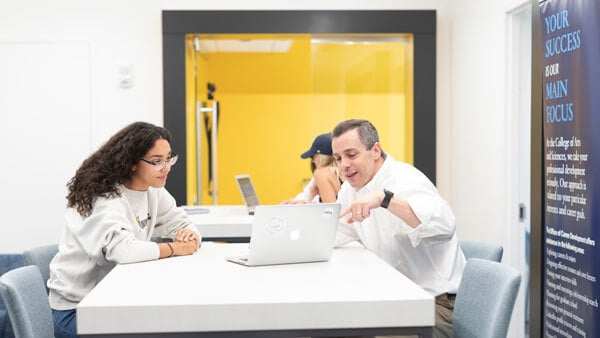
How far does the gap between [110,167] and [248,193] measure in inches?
83.8

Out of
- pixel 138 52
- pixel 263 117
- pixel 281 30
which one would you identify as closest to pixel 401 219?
pixel 281 30

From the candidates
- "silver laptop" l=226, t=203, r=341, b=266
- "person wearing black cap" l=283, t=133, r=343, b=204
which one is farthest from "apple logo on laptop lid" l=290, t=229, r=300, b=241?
"person wearing black cap" l=283, t=133, r=343, b=204

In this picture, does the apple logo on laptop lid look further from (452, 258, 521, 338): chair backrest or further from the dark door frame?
the dark door frame

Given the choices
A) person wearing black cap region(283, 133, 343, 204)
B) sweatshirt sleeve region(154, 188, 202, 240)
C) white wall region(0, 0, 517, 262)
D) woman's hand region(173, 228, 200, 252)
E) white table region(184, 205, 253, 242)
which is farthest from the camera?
white wall region(0, 0, 517, 262)

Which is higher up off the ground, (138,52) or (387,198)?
(138,52)

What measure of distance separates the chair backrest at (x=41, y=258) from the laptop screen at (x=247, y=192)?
5.98 feet

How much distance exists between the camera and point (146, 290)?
81.4 inches

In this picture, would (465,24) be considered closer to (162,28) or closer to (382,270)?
(162,28)

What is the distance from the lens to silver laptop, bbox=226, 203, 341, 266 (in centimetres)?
242

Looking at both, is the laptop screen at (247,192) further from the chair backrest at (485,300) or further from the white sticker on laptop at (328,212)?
the chair backrest at (485,300)

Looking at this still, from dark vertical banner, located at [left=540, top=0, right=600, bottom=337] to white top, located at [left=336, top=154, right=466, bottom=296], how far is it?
2.15ft

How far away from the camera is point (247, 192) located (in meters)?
4.87

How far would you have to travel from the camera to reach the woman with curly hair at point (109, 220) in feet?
8.51

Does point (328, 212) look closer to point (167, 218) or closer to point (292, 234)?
point (292, 234)
